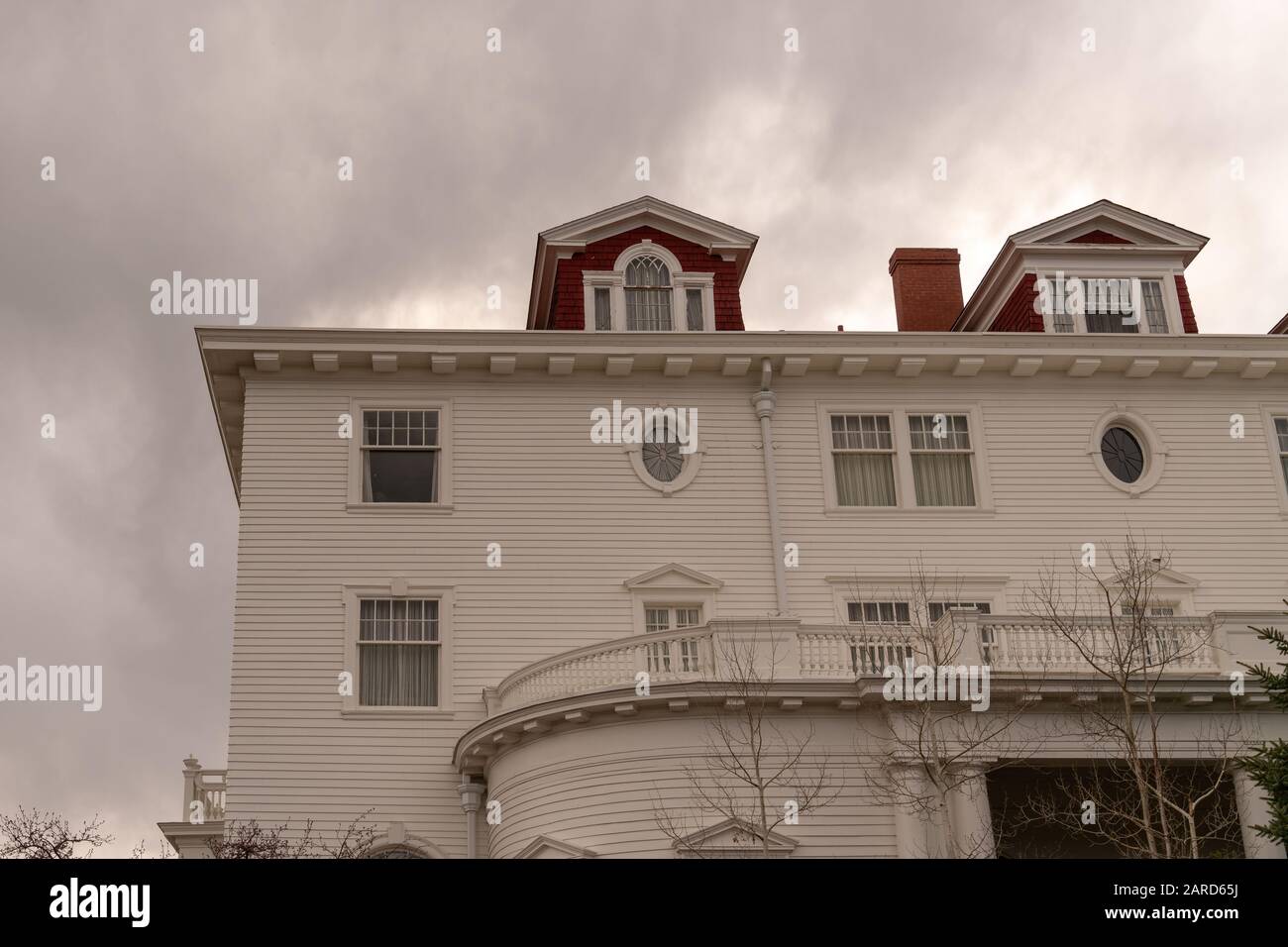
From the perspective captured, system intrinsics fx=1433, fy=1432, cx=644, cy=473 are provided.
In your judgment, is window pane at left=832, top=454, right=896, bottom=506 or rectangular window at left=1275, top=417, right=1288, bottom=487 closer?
window pane at left=832, top=454, right=896, bottom=506

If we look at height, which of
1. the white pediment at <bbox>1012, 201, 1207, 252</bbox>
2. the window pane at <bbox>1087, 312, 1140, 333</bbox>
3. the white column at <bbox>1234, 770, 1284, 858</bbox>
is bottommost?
the white column at <bbox>1234, 770, 1284, 858</bbox>

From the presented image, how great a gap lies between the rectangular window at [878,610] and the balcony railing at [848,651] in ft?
12.1

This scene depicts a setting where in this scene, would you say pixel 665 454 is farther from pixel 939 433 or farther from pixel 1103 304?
pixel 1103 304

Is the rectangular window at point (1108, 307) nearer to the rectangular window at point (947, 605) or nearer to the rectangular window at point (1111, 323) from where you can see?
the rectangular window at point (1111, 323)

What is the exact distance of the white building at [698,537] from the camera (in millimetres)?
21750

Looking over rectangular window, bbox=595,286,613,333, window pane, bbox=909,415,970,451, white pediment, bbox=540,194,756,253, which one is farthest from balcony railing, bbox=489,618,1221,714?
white pediment, bbox=540,194,756,253

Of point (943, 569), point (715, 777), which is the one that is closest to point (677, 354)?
point (943, 569)

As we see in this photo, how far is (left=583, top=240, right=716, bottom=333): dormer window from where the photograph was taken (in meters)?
29.0

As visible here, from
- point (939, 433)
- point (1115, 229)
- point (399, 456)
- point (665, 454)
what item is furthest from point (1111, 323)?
point (399, 456)

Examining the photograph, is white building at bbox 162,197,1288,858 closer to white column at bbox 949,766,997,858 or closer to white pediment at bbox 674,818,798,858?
white column at bbox 949,766,997,858

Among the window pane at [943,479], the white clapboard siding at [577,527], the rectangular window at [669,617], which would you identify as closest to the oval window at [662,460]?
the white clapboard siding at [577,527]

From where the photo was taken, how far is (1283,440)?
96.3 ft

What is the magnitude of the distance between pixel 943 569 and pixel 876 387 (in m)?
3.97
